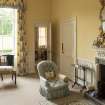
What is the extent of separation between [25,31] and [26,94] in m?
3.36

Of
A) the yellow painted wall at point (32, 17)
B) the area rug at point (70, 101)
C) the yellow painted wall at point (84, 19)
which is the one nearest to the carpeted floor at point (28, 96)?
the area rug at point (70, 101)

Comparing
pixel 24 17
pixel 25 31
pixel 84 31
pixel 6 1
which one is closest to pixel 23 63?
pixel 25 31

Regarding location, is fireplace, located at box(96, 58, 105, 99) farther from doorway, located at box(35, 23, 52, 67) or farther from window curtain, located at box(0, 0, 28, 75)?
window curtain, located at box(0, 0, 28, 75)

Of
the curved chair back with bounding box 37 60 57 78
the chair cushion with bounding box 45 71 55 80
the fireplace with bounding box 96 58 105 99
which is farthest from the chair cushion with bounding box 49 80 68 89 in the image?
the fireplace with bounding box 96 58 105 99

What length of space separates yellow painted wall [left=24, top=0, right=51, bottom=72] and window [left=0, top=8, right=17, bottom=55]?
0.52 meters

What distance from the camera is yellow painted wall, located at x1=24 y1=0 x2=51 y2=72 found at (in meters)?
8.78

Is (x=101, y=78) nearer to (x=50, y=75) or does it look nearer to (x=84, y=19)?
(x=50, y=75)

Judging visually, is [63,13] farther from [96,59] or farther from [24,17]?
[96,59]

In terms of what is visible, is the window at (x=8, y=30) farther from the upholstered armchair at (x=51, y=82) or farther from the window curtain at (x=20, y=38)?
the upholstered armchair at (x=51, y=82)

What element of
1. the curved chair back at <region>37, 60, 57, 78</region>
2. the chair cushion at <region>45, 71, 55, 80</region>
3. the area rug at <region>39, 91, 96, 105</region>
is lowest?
the area rug at <region>39, 91, 96, 105</region>

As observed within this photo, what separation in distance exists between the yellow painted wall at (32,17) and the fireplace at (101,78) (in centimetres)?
383

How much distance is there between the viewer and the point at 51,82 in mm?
5891

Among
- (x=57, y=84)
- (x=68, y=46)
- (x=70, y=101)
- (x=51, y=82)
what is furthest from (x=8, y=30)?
(x=70, y=101)

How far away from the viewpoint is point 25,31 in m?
8.70
